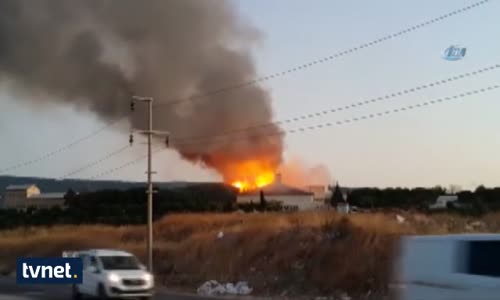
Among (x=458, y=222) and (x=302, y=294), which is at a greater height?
(x=458, y=222)

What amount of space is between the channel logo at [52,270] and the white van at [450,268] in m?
14.6

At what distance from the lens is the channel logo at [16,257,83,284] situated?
83.1 ft

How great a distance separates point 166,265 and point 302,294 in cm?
1276

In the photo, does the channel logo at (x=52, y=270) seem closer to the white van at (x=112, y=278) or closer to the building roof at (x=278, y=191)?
the white van at (x=112, y=278)

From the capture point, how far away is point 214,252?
38.7 metres

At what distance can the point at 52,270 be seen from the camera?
85.3ft

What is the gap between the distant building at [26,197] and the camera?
145 meters

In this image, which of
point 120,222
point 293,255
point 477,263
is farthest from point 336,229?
point 120,222

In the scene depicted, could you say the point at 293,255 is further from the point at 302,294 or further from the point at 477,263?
the point at 477,263

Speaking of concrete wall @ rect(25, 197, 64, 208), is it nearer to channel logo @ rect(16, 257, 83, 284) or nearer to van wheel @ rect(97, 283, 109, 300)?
channel logo @ rect(16, 257, 83, 284)

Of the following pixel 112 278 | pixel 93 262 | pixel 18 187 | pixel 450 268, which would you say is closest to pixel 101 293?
pixel 112 278

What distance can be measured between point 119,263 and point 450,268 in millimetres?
14990

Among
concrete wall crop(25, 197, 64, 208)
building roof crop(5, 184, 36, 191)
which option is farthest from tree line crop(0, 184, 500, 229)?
building roof crop(5, 184, 36, 191)

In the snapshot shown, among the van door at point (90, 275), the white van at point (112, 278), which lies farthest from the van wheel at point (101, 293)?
the van door at point (90, 275)
